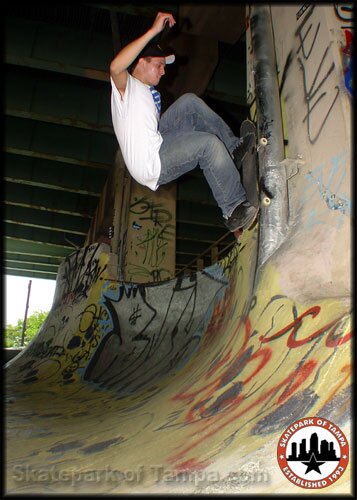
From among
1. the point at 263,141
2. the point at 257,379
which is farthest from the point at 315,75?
the point at 257,379

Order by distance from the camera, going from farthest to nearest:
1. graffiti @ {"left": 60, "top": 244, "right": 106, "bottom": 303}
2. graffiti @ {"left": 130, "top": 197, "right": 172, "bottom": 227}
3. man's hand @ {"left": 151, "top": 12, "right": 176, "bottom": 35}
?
graffiti @ {"left": 130, "top": 197, "right": 172, "bottom": 227}, graffiti @ {"left": 60, "top": 244, "right": 106, "bottom": 303}, man's hand @ {"left": 151, "top": 12, "right": 176, "bottom": 35}

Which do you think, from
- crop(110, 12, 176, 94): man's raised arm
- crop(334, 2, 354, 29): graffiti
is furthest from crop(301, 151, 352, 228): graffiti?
crop(110, 12, 176, 94): man's raised arm

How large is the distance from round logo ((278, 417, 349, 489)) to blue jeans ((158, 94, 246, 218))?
196 centimetres

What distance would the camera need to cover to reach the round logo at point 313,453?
5.10ft

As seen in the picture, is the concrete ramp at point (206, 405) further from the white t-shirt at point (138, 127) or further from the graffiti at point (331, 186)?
the white t-shirt at point (138, 127)

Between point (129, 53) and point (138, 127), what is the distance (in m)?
0.56

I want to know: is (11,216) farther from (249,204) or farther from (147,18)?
(249,204)

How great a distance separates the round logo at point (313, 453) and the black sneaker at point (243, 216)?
1.78 meters

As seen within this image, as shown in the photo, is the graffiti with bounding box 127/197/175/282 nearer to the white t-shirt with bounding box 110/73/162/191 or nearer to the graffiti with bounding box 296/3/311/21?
the white t-shirt with bounding box 110/73/162/191

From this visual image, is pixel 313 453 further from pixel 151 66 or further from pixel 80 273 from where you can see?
pixel 80 273

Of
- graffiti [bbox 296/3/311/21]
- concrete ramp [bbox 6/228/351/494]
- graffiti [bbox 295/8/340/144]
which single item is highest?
graffiti [bbox 296/3/311/21]

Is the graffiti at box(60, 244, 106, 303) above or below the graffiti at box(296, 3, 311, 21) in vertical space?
below

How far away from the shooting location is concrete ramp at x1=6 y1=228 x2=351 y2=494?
1.76 m

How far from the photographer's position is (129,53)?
8.98ft
